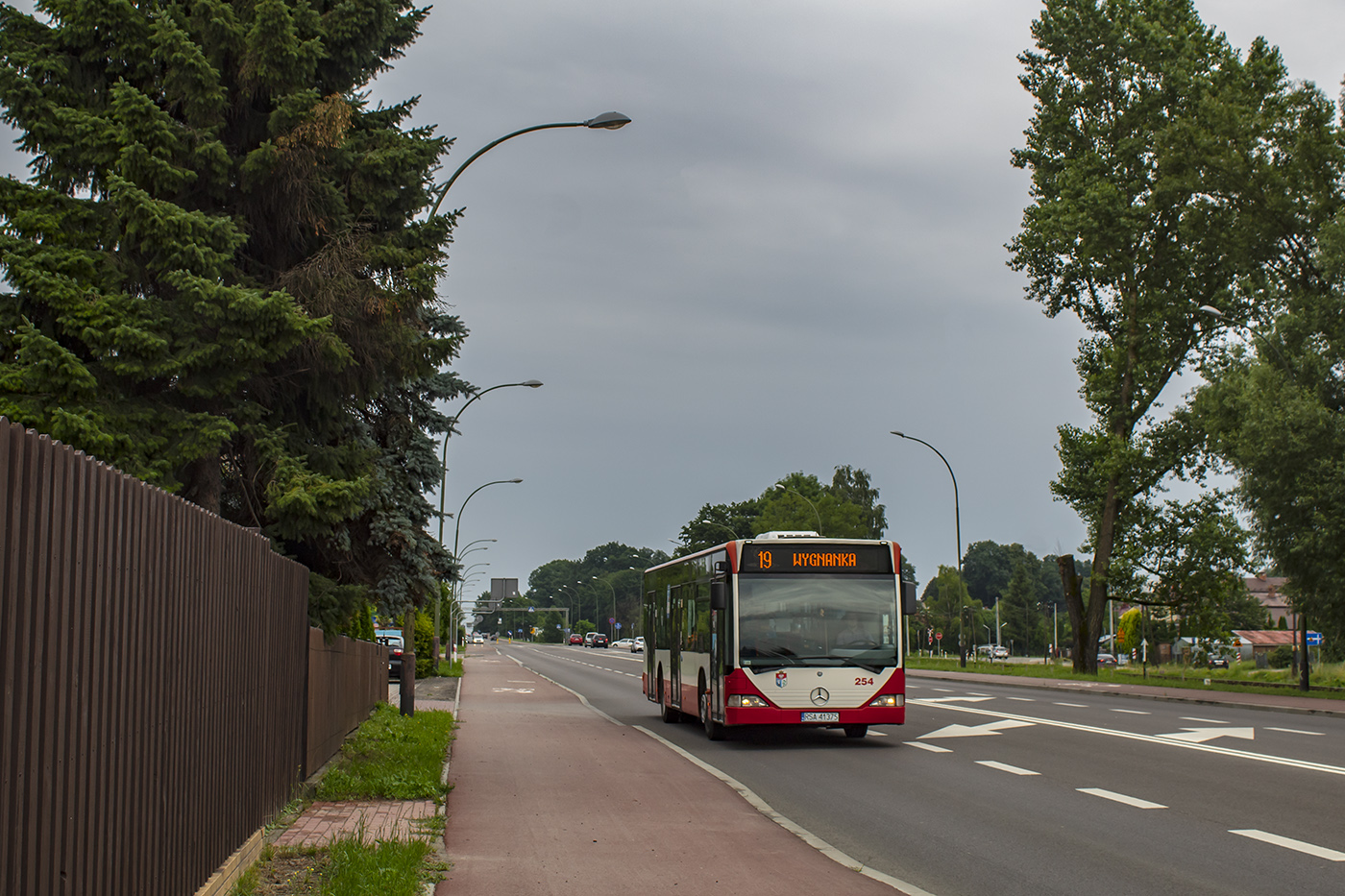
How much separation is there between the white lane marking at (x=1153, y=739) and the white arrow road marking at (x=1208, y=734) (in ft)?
0.97

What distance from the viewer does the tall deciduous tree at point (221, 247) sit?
1400 centimetres

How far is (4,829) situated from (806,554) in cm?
1533

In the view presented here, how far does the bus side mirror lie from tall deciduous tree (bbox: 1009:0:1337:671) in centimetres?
2380

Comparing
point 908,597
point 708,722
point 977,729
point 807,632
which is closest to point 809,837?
point 807,632

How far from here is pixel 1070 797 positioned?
40.0 feet

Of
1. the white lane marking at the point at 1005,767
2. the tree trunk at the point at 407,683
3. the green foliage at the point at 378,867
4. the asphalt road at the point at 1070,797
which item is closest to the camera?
the green foliage at the point at 378,867

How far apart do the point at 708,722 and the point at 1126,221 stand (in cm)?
2869

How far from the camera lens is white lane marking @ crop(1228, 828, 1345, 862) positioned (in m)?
8.88

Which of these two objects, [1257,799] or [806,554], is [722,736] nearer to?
[806,554]

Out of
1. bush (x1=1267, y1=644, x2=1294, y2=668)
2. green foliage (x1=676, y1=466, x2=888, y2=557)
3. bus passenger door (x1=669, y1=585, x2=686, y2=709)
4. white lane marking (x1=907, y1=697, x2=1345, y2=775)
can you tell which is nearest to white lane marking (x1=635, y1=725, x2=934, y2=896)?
bus passenger door (x1=669, y1=585, x2=686, y2=709)

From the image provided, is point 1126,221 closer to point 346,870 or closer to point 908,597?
point 908,597

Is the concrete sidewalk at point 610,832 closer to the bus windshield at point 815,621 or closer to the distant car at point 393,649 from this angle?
the bus windshield at point 815,621

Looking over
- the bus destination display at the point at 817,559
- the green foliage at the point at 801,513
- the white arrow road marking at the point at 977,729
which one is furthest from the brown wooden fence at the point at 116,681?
the green foliage at the point at 801,513

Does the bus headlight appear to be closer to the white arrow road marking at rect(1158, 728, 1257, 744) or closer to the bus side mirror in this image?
the bus side mirror
